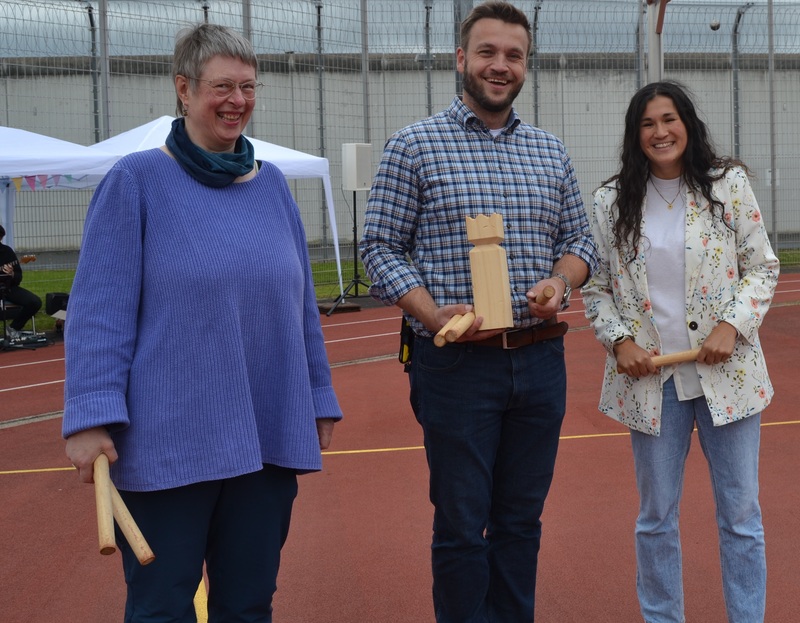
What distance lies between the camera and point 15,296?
1238 centimetres

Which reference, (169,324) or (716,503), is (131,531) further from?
(716,503)

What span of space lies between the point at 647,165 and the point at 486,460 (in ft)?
3.69

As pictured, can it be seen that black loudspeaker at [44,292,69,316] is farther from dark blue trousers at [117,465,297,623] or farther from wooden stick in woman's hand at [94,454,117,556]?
wooden stick in woman's hand at [94,454,117,556]

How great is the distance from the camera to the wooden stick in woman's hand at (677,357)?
3.21m

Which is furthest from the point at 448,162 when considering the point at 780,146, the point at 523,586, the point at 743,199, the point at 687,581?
the point at 780,146

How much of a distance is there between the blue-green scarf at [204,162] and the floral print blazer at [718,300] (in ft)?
4.56

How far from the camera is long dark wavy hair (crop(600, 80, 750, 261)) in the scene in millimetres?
3324

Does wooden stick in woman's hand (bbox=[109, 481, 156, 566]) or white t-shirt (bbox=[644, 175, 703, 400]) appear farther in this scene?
white t-shirt (bbox=[644, 175, 703, 400])

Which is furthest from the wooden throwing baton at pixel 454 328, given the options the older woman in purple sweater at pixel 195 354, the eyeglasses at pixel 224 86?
the eyeglasses at pixel 224 86

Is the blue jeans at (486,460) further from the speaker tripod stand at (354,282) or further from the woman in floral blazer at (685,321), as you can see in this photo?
the speaker tripod stand at (354,282)

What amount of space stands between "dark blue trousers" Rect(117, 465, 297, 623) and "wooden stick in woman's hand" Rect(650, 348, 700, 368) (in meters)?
1.24

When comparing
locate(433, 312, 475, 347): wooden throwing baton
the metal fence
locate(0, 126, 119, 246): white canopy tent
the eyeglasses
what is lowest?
locate(433, 312, 475, 347): wooden throwing baton

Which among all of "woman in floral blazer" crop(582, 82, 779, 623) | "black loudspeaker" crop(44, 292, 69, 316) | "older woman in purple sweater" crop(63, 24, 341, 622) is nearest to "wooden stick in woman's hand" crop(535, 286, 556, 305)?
"woman in floral blazer" crop(582, 82, 779, 623)

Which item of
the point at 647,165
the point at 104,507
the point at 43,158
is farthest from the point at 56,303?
the point at 104,507
